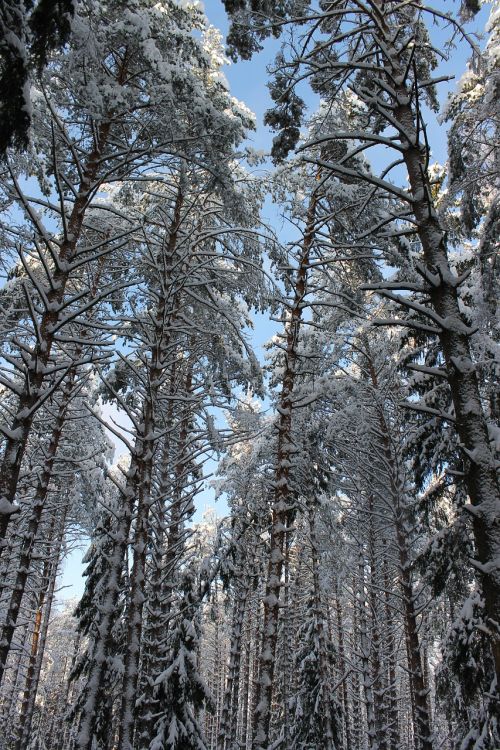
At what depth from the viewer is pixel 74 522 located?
18.5 metres

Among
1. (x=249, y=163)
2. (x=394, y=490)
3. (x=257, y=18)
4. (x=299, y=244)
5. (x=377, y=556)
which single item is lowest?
(x=377, y=556)

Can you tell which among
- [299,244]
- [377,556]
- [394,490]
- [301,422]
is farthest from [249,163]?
[377,556]

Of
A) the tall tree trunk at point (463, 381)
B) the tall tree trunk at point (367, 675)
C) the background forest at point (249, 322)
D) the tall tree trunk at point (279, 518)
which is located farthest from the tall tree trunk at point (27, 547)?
the tall tree trunk at point (463, 381)

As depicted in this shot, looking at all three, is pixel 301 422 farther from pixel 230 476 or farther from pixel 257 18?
pixel 257 18

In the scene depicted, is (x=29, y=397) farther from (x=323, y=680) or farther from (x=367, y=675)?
(x=323, y=680)

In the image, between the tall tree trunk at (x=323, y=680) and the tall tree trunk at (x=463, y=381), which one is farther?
the tall tree trunk at (x=323, y=680)

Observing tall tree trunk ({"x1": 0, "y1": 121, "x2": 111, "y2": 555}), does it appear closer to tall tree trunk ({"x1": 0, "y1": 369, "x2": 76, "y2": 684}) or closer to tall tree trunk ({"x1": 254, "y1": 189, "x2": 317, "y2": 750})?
tall tree trunk ({"x1": 254, "y1": 189, "x2": 317, "y2": 750})

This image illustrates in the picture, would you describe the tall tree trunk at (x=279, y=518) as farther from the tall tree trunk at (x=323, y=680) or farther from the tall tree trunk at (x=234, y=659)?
the tall tree trunk at (x=234, y=659)

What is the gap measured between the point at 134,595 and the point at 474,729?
5030 millimetres

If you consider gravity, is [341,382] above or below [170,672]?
above

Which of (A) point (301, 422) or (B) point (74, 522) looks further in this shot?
(B) point (74, 522)

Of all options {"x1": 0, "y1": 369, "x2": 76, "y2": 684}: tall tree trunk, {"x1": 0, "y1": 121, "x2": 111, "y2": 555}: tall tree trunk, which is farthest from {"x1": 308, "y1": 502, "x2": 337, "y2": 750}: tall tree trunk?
{"x1": 0, "y1": 121, "x2": 111, "y2": 555}: tall tree trunk

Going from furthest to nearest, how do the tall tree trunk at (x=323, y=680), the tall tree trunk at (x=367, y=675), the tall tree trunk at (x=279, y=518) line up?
the tall tree trunk at (x=323, y=680), the tall tree trunk at (x=367, y=675), the tall tree trunk at (x=279, y=518)

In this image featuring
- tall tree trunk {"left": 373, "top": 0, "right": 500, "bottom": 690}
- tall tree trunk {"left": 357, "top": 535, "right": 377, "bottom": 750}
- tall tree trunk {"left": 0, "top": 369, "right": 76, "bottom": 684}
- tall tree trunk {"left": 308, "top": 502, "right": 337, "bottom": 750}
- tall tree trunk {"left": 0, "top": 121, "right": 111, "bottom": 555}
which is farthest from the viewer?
tall tree trunk {"left": 308, "top": 502, "right": 337, "bottom": 750}
